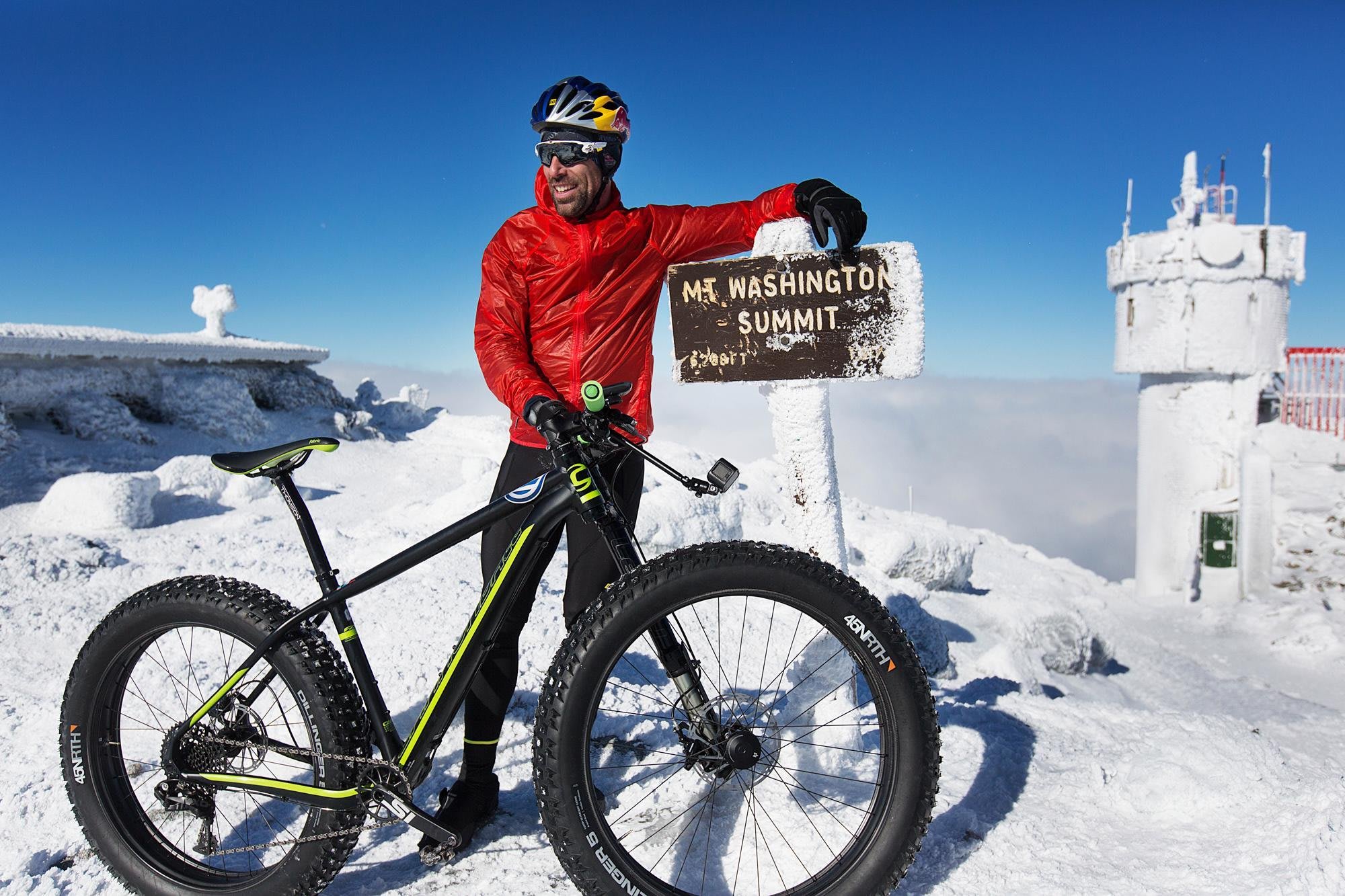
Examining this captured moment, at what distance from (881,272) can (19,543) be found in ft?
16.8

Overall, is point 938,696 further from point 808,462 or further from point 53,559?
point 53,559

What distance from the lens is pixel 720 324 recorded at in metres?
2.60

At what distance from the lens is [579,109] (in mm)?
2326

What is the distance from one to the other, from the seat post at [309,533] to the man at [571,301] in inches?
17.0

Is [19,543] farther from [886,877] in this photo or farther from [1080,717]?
[1080,717]

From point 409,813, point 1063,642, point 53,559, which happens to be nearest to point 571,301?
point 409,813

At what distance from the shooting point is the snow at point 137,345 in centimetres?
715

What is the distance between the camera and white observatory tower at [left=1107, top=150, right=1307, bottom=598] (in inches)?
577

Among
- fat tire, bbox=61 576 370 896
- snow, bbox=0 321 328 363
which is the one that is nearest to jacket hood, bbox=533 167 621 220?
fat tire, bbox=61 576 370 896

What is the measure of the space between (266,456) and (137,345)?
760cm

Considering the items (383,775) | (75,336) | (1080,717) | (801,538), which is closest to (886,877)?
(801,538)

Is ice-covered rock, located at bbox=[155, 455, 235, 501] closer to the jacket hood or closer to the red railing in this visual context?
the jacket hood

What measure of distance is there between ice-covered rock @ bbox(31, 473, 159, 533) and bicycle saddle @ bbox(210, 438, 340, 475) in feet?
14.0

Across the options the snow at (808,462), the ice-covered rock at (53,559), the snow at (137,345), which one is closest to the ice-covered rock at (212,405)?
the snow at (137,345)
